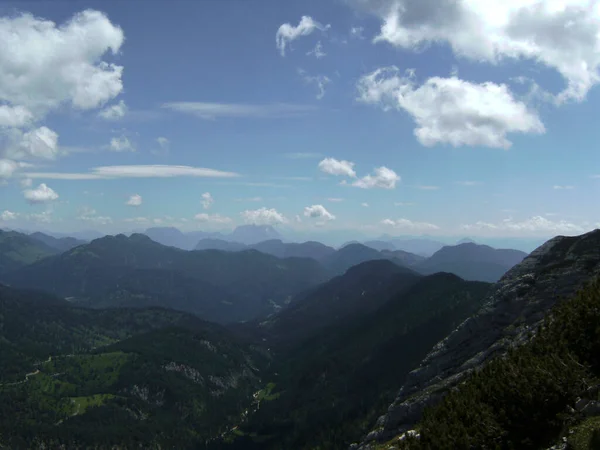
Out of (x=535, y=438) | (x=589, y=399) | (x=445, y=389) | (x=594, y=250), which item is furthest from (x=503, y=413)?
(x=594, y=250)

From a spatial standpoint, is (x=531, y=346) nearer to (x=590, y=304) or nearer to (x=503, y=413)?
(x=590, y=304)

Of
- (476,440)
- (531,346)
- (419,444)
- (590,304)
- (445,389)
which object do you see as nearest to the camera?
(476,440)

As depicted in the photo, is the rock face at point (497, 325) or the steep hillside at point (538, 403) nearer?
the steep hillside at point (538, 403)

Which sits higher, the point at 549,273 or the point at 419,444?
the point at 549,273

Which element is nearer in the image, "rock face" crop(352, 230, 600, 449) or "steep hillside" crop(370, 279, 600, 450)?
"steep hillside" crop(370, 279, 600, 450)

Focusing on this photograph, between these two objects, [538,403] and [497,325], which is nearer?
[538,403]

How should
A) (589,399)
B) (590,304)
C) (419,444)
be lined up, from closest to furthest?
(589,399), (419,444), (590,304)

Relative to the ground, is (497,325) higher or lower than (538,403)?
lower

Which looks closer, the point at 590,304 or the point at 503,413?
the point at 503,413
